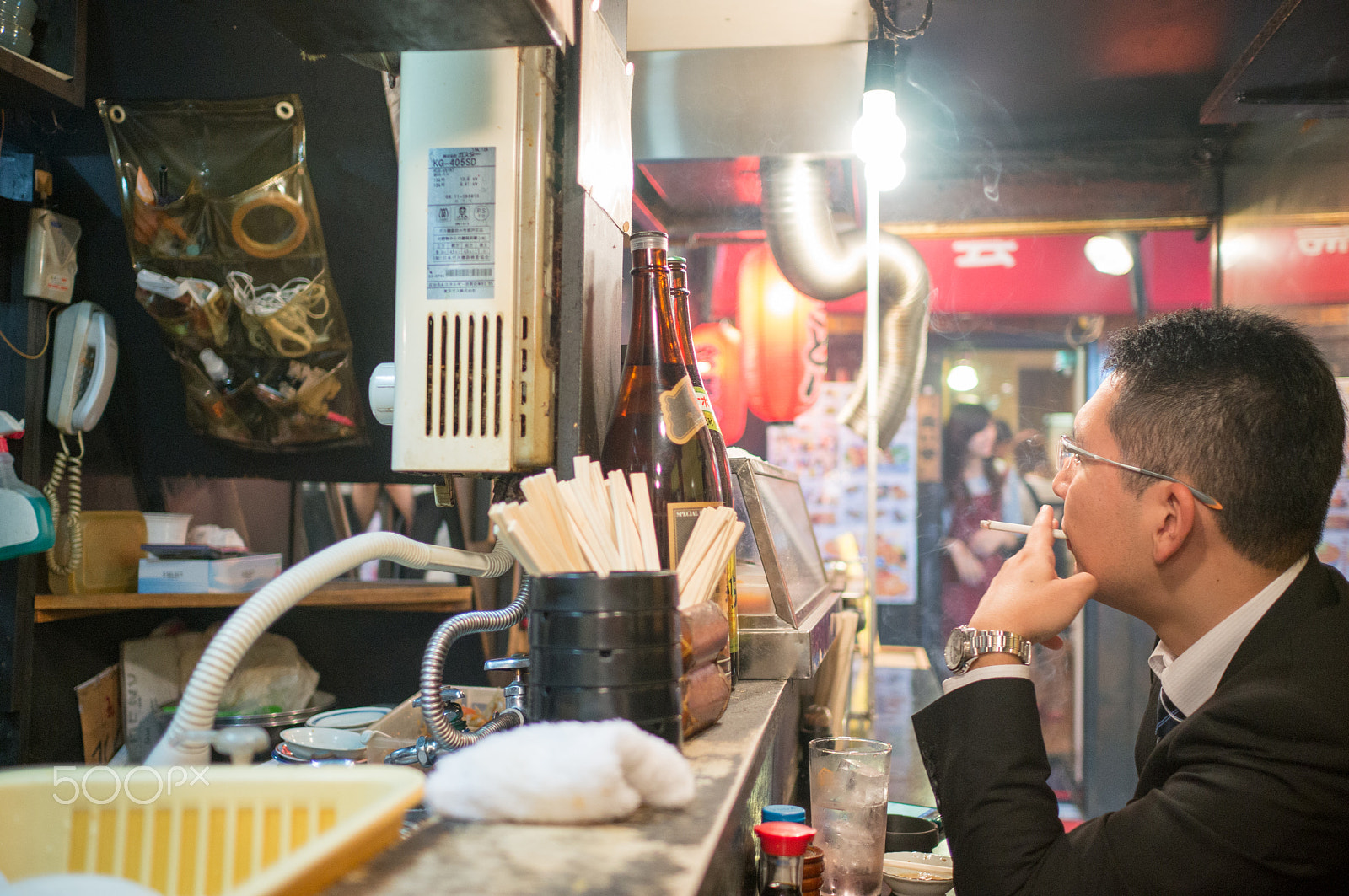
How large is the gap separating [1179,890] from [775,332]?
3188 mm

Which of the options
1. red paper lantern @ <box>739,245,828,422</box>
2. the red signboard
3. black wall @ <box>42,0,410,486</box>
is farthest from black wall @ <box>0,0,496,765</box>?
the red signboard

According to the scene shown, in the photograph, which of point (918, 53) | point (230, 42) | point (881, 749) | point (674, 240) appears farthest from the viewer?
point (674, 240)

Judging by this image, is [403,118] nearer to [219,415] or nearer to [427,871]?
[427,871]

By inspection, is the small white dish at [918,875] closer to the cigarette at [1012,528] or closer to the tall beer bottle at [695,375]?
the tall beer bottle at [695,375]

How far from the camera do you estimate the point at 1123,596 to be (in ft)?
4.45

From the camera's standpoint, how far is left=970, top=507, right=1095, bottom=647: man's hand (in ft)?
4.29

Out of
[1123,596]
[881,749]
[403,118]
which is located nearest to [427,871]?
[881,749]

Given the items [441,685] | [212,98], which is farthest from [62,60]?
[441,685]

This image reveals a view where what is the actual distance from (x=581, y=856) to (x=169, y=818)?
0.34 metres

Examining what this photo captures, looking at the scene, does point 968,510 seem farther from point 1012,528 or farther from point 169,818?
point 169,818

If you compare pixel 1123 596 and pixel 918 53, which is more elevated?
pixel 918 53

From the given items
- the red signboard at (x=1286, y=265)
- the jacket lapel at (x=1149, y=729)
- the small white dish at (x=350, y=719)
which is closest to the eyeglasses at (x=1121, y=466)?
the jacket lapel at (x=1149, y=729)

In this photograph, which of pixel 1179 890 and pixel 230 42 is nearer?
pixel 1179 890

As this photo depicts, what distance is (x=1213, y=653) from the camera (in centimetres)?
129
